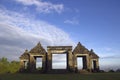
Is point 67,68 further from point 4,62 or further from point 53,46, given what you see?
point 4,62

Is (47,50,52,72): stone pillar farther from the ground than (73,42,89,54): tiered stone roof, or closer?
closer

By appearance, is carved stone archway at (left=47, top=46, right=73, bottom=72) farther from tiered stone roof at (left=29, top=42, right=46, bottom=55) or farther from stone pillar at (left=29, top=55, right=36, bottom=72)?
stone pillar at (left=29, top=55, right=36, bottom=72)

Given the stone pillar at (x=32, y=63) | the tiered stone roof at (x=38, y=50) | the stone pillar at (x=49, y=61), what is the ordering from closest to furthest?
the stone pillar at (x=49, y=61) → the stone pillar at (x=32, y=63) → the tiered stone roof at (x=38, y=50)

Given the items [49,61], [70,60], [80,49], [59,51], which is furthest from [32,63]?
[80,49]

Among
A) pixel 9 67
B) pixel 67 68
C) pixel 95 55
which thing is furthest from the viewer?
pixel 9 67

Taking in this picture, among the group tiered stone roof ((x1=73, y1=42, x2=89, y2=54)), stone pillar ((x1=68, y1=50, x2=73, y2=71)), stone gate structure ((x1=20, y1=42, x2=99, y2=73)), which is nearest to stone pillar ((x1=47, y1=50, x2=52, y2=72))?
stone gate structure ((x1=20, y1=42, x2=99, y2=73))

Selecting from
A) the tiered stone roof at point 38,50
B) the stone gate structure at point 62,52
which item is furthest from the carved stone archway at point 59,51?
the tiered stone roof at point 38,50

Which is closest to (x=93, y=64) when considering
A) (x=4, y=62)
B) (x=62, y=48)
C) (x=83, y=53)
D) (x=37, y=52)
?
(x=83, y=53)

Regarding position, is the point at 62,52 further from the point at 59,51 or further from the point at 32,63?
the point at 32,63

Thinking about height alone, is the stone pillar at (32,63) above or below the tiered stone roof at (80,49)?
below

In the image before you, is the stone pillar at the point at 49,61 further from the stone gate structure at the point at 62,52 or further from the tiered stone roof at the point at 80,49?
the tiered stone roof at the point at 80,49

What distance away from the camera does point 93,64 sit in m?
53.5

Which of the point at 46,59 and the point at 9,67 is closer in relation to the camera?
the point at 46,59

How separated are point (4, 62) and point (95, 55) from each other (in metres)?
55.0
